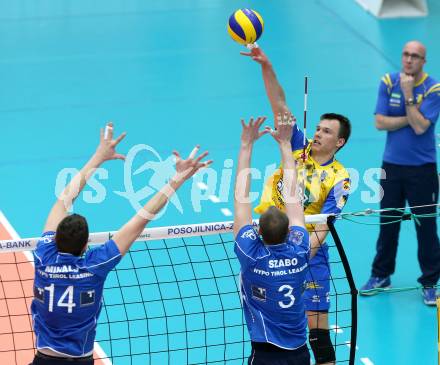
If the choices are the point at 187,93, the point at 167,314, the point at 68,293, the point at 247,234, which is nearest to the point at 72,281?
the point at 68,293

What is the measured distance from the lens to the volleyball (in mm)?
9086

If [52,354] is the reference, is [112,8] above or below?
above

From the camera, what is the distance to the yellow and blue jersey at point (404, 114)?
10180mm

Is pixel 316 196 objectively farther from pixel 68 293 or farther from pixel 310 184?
pixel 68 293

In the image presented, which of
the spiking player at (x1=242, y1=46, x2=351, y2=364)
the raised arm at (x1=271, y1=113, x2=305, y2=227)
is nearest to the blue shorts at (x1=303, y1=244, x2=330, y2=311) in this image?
the spiking player at (x1=242, y1=46, x2=351, y2=364)

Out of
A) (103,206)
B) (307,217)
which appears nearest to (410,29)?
(103,206)

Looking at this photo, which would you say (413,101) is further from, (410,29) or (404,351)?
(410,29)

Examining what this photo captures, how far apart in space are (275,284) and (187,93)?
895 cm

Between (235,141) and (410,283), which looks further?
(235,141)

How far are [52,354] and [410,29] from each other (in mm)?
12577

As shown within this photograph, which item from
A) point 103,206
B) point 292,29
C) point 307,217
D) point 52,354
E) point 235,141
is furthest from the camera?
point 292,29

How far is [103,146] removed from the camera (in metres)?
7.02

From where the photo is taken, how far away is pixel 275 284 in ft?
22.0

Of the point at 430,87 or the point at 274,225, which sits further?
the point at 430,87
